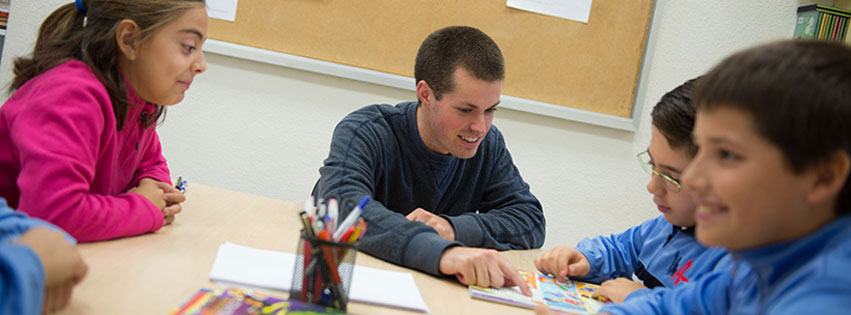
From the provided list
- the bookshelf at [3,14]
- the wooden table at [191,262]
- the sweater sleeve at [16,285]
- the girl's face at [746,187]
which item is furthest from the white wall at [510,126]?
the sweater sleeve at [16,285]

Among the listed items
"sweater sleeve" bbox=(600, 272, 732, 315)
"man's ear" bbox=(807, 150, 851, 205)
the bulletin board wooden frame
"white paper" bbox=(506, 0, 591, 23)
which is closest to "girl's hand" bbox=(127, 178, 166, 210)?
"sweater sleeve" bbox=(600, 272, 732, 315)

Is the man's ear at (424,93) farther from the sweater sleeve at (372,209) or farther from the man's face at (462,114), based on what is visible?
the sweater sleeve at (372,209)

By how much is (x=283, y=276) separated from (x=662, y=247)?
0.83 meters

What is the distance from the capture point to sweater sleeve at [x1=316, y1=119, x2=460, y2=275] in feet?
3.91

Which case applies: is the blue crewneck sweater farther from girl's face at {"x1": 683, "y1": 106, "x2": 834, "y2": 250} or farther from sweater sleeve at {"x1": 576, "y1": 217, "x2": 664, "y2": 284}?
girl's face at {"x1": 683, "y1": 106, "x2": 834, "y2": 250}

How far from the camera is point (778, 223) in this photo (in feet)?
2.22

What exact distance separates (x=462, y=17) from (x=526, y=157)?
24.8 inches

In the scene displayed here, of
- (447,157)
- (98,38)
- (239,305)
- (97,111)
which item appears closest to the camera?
(239,305)

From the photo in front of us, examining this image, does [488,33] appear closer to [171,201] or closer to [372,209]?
[372,209]

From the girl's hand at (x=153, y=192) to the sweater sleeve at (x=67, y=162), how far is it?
0.10m

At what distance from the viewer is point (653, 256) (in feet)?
4.49

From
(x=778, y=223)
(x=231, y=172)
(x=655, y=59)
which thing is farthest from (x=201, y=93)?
(x=778, y=223)

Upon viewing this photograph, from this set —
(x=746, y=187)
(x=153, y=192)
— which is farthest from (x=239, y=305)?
(x=746, y=187)

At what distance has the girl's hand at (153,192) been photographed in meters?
1.20
